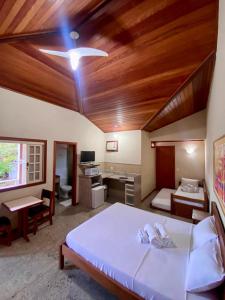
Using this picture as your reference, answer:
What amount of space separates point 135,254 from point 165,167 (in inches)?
186

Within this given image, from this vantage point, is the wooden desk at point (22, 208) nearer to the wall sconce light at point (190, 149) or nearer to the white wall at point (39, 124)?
the white wall at point (39, 124)

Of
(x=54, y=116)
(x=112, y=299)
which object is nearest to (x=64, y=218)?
(x=112, y=299)

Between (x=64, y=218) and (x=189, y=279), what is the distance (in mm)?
2994

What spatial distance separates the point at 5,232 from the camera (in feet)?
8.39

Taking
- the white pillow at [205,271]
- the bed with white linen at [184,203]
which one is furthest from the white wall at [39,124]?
the white pillow at [205,271]

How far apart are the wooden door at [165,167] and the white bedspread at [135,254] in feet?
12.1

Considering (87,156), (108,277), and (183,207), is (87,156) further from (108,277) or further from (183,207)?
(108,277)

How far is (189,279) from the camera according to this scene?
125cm

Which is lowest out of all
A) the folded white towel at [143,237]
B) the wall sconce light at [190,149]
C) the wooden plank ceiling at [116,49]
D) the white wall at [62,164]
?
the folded white towel at [143,237]

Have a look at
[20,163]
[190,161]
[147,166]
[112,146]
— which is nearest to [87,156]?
Result: [112,146]

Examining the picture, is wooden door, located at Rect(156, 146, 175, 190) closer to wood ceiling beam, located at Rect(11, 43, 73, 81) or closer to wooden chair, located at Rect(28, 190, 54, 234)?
wooden chair, located at Rect(28, 190, 54, 234)

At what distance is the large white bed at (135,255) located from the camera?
1289 mm

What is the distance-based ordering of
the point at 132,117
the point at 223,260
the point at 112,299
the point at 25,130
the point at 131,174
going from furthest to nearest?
the point at 131,174 < the point at 132,117 < the point at 25,130 < the point at 112,299 < the point at 223,260

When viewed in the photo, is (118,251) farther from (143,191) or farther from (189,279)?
(143,191)
